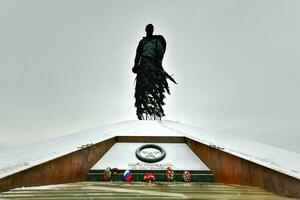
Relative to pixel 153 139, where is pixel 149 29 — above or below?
above

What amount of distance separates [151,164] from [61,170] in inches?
43.0

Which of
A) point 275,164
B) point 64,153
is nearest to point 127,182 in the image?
point 64,153

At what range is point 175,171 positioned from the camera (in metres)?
3.77

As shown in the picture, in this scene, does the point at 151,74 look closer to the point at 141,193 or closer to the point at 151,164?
the point at 151,164

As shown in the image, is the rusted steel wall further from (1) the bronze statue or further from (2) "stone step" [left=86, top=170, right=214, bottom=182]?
(1) the bronze statue

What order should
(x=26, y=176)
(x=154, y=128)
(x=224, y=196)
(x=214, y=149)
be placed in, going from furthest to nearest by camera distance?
(x=154, y=128) → (x=214, y=149) → (x=26, y=176) → (x=224, y=196)

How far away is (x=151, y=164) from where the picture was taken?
3.89 metres

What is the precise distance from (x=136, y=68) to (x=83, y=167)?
466 centimetres

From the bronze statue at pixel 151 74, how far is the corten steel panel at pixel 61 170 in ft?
12.3

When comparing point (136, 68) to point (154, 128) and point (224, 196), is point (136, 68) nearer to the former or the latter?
point (154, 128)

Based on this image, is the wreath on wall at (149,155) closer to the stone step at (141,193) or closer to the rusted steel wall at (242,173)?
the rusted steel wall at (242,173)

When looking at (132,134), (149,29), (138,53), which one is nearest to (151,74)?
(138,53)

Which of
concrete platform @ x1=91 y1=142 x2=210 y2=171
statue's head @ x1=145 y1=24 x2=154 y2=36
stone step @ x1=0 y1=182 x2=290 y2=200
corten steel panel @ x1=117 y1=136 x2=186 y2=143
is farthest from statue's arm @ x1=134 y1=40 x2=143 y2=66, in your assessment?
stone step @ x1=0 y1=182 x2=290 y2=200

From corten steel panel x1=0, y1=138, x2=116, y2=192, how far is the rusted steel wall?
4.70ft
